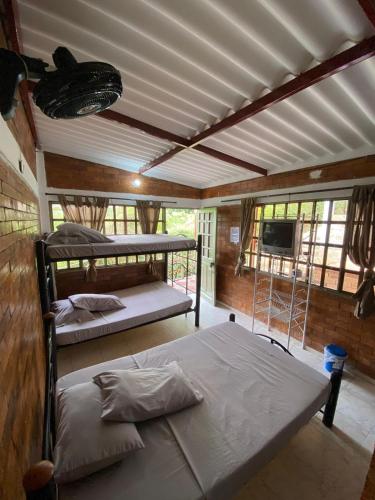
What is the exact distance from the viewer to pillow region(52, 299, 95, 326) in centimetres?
258

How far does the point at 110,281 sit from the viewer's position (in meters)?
3.97

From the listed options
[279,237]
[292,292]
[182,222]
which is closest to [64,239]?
[279,237]

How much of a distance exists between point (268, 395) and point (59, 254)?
240cm

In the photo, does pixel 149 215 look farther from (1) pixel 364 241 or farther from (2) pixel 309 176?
(1) pixel 364 241

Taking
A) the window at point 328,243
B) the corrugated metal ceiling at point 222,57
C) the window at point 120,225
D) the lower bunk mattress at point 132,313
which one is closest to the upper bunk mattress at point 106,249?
the lower bunk mattress at point 132,313

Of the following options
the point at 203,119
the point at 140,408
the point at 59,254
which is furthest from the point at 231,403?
the point at 203,119

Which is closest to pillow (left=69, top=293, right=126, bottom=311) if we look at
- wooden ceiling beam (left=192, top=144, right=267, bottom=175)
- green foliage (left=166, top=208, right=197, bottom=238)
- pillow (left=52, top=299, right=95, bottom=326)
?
pillow (left=52, top=299, right=95, bottom=326)

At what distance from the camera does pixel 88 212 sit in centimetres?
357

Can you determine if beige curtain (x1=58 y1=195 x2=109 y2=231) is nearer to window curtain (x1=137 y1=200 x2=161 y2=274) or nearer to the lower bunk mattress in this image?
window curtain (x1=137 y1=200 x2=161 y2=274)

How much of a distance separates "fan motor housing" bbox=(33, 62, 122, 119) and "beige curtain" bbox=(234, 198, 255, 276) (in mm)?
3112

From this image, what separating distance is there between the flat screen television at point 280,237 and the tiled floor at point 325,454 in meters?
1.53

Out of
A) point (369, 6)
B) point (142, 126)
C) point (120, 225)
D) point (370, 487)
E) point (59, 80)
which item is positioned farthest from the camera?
point (120, 225)

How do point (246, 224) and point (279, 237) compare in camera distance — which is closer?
point (279, 237)

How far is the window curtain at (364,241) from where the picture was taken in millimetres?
2383
